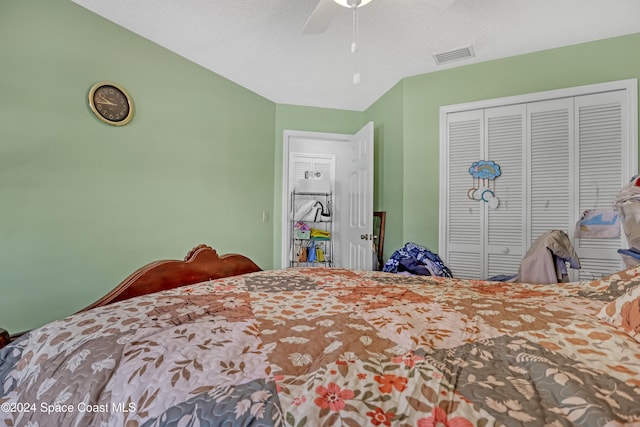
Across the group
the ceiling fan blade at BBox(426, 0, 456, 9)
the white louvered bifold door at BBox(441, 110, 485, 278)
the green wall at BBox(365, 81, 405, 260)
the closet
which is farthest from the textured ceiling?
the white louvered bifold door at BBox(441, 110, 485, 278)

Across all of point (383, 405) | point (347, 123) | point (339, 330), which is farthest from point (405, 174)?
point (383, 405)

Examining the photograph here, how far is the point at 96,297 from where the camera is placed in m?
1.99

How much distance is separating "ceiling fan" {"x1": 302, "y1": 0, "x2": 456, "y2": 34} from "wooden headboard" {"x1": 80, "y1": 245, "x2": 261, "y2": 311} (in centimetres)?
143

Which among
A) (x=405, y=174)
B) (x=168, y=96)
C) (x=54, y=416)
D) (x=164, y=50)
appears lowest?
(x=54, y=416)

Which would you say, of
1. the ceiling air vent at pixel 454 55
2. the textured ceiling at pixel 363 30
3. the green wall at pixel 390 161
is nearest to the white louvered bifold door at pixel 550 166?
the textured ceiling at pixel 363 30

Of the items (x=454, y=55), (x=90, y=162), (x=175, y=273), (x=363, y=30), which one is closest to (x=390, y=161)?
(x=454, y=55)

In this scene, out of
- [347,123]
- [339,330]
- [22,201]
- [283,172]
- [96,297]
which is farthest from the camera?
[347,123]

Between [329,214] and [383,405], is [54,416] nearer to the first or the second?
[383,405]

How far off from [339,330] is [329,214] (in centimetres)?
324

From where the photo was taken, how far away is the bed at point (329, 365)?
49 cm

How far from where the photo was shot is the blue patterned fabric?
2.32m

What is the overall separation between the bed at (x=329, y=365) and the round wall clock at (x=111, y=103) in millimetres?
1728

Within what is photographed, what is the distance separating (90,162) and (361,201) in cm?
250

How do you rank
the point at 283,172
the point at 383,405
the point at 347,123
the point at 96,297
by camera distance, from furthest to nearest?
the point at 347,123
the point at 283,172
the point at 96,297
the point at 383,405
